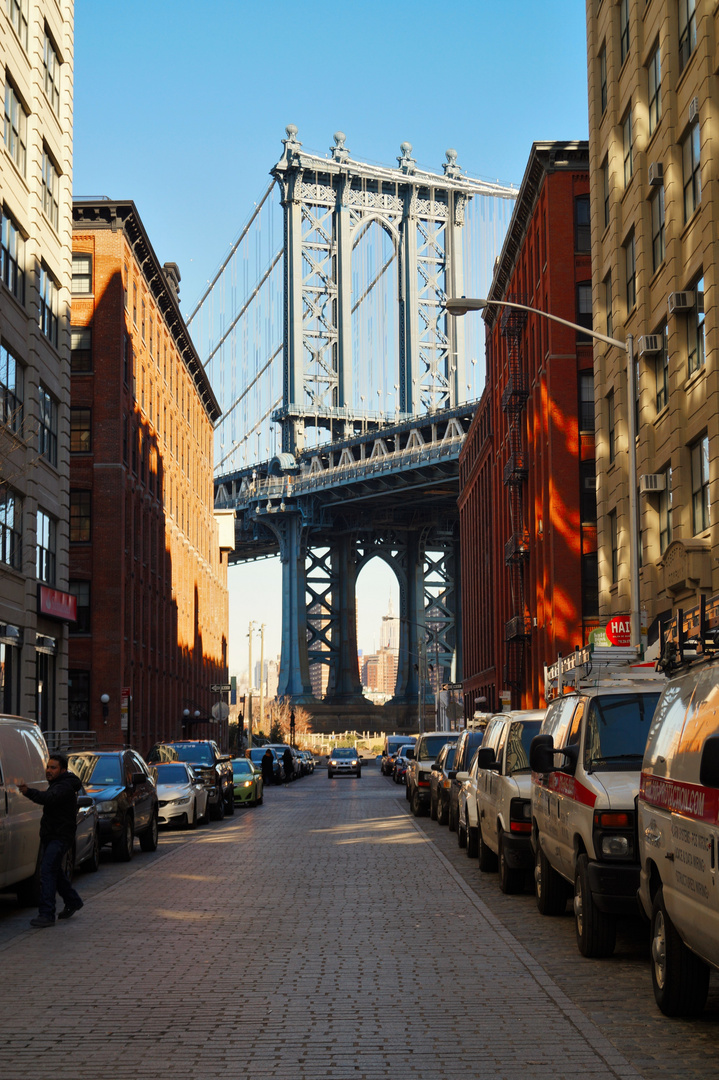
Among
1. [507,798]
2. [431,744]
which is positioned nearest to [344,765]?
[431,744]

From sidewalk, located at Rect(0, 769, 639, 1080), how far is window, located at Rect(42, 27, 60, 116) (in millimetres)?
Answer: 27529

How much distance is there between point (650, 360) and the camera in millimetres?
30625

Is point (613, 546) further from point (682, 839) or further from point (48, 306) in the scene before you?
point (682, 839)

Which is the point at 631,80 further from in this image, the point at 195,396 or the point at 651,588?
the point at 195,396

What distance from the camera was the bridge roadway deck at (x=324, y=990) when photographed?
24.1ft

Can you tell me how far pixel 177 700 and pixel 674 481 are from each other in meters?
45.7

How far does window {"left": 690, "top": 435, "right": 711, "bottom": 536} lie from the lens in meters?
26.8

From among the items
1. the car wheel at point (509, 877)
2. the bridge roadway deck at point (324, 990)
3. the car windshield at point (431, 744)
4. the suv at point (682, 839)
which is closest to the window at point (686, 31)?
the car windshield at point (431, 744)

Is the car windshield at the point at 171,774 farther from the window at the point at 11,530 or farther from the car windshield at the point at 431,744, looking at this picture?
the window at the point at 11,530

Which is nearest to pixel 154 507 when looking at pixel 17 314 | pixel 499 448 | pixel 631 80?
pixel 499 448

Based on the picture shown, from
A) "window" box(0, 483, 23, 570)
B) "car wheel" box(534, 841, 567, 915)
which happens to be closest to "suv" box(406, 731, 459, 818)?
"window" box(0, 483, 23, 570)

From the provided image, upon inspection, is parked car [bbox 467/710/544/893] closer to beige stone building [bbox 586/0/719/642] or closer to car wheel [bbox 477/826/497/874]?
car wheel [bbox 477/826/497/874]

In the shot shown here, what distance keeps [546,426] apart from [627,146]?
55.5 ft

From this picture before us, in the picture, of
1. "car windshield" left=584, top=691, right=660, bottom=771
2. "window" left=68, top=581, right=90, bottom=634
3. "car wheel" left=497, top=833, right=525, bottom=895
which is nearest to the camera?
"car windshield" left=584, top=691, right=660, bottom=771
